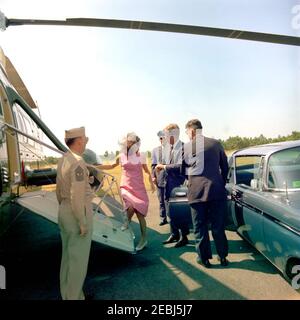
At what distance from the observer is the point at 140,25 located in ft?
11.1

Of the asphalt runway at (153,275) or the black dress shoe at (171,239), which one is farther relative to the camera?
the black dress shoe at (171,239)

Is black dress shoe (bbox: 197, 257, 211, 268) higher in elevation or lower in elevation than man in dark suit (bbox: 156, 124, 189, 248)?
lower

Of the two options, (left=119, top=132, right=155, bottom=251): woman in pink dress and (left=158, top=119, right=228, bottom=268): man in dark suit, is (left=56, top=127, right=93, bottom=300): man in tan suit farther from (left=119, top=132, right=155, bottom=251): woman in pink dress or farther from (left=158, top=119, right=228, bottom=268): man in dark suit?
(left=119, top=132, right=155, bottom=251): woman in pink dress

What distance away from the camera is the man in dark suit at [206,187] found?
3791 millimetres

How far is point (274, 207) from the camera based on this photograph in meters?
3.10

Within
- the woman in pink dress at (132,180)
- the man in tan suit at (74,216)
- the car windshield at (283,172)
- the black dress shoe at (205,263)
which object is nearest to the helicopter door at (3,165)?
the man in tan suit at (74,216)

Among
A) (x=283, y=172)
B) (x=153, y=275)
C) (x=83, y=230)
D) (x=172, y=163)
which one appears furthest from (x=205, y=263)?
(x=83, y=230)

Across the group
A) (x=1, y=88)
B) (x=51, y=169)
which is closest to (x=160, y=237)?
(x=51, y=169)

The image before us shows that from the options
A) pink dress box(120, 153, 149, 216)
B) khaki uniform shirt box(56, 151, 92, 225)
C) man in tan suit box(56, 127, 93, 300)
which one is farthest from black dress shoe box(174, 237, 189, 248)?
khaki uniform shirt box(56, 151, 92, 225)

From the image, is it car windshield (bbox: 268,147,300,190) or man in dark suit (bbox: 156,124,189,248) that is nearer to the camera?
car windshield (bbox: 268,147,300,190)

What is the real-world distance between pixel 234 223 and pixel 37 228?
406cm

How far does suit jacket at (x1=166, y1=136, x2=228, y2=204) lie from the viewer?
12.4ft

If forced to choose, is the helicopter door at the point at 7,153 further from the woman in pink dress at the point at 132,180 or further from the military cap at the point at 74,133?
the woman in pink dress at the point at 132,180
